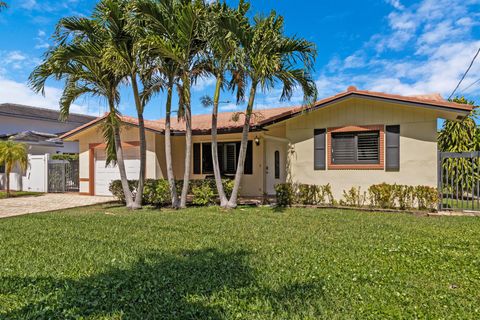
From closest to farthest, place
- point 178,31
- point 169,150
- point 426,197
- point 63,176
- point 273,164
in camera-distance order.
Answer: point 178,31
point 426,197
point 169,150
point 273,164
point 63,176

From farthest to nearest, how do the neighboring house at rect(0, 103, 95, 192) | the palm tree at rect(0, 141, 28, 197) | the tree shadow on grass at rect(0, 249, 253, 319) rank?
the neighboring house at rect(0, 103, 95, 192) < the palm tree at rect(0, 141, 28, 197) < the tree shadow on grass at rect(0, 249, 253, 319)

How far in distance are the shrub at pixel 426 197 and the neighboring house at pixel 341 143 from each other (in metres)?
0.43

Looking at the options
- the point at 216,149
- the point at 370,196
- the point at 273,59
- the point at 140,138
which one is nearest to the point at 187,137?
the point at 216,149

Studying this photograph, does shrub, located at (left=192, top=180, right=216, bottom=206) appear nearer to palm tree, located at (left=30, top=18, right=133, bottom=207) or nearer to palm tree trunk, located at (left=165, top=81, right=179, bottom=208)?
palm tree trunk, located at (left=165, top=81, right=179, bottom=208)

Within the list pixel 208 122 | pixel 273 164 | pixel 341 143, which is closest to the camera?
pixel 341 143

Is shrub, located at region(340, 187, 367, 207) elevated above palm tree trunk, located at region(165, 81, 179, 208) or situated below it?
below

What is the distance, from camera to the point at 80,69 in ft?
36.7

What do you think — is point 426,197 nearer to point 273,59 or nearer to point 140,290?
point 273,59

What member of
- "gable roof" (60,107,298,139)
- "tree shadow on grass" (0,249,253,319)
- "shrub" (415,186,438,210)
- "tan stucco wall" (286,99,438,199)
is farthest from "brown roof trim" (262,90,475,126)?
"tree shadow on grass" (0,249,253,319)

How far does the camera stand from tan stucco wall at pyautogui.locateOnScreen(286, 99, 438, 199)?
1119 cm

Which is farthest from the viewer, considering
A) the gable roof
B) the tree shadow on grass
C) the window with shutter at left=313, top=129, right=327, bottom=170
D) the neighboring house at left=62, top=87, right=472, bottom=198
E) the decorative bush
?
the gable roof

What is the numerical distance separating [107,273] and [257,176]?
11.5m

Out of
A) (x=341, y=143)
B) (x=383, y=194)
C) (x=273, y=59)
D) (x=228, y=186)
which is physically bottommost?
(x=383, y=194)

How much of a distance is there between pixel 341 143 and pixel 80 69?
33.9 feet
